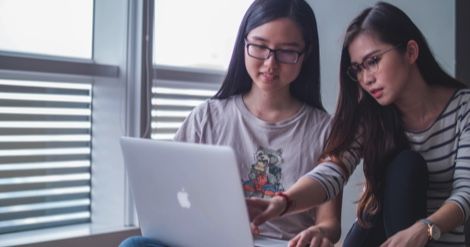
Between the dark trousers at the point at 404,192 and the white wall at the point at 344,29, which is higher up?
the white wall at the point at 344,29

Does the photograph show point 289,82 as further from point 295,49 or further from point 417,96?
point 417,96

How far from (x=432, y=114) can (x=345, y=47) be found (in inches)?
12.4

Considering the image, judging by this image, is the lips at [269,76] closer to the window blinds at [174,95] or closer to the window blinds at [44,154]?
the window blinds at [174,95]

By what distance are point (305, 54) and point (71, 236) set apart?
101 centimetres

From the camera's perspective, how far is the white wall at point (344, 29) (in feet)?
6.36

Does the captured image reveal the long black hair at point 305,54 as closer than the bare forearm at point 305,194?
No

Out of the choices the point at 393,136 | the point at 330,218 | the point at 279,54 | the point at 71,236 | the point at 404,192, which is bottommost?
the point at 71,236

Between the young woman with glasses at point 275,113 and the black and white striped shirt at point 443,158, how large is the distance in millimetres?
90

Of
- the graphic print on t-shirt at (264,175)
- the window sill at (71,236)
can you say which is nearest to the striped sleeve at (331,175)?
the graphic print on t-shirt at (264,175)

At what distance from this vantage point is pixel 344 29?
2158 millimetres

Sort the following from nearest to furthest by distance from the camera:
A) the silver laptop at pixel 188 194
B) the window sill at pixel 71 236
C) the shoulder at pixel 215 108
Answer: the silver laptop at pixel 188 194
the shoulder at pixel 215 108
the window sill at pixel 71 236

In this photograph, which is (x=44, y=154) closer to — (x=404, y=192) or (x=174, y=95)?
(x=174, y=95)

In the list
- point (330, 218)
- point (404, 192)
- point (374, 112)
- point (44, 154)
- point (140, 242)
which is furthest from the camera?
point (44, 154)

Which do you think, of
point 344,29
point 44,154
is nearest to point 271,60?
point 344,29
